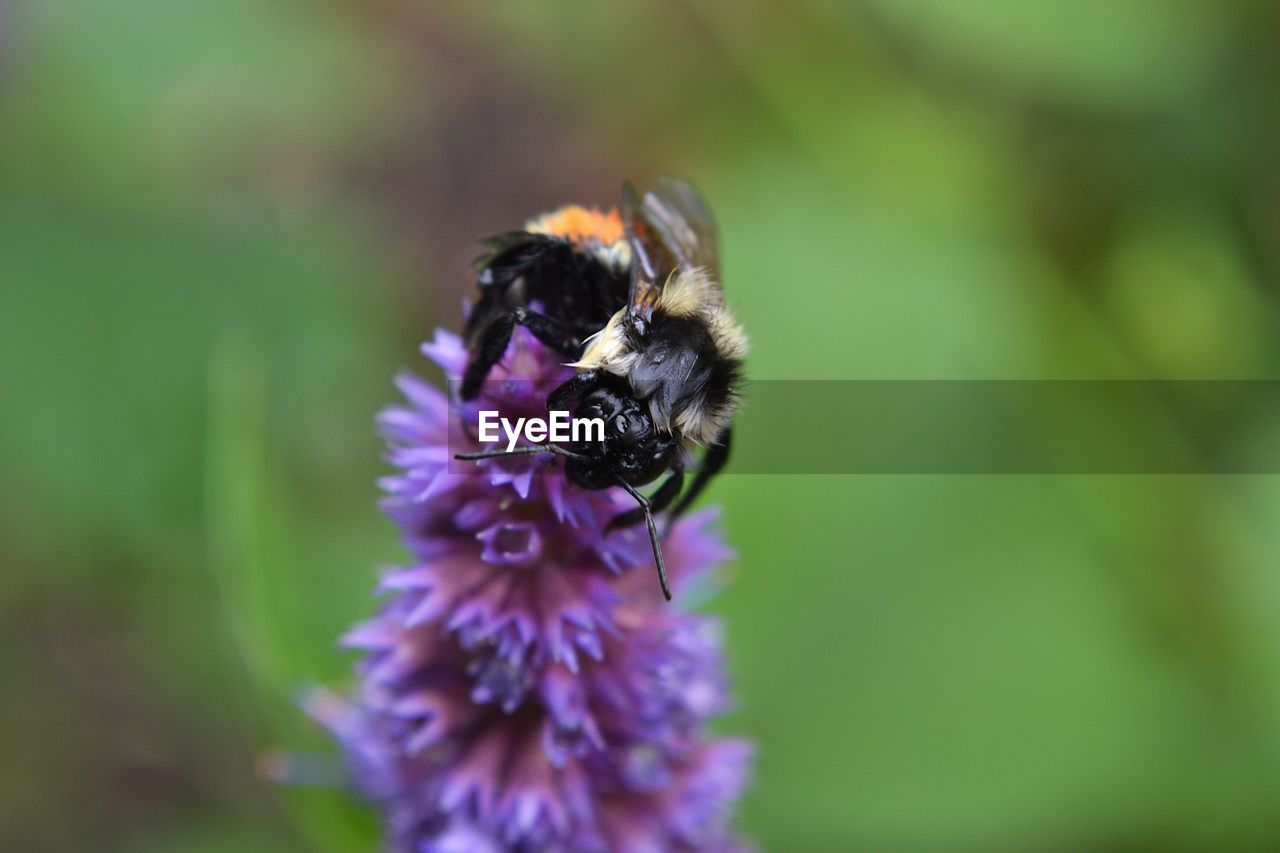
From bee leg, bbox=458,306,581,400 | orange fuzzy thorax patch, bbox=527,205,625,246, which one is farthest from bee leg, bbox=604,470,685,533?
orange fuzzy thorax patch, bbox=527,205,625,246

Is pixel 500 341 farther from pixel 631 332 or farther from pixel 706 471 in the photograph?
pixel 706 471

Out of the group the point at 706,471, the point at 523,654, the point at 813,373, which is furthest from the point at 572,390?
the point at 813,373

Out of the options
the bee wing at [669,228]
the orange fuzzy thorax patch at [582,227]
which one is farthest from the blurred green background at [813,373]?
the bee wing at [669,228]

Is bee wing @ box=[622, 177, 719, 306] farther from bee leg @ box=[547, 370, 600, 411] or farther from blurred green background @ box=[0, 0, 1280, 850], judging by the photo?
blurred green background @ box=[0, 0, 1280, 850]

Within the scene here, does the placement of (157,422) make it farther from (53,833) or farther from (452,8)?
(452,8)

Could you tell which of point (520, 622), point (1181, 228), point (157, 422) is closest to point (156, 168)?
point (157, 422)

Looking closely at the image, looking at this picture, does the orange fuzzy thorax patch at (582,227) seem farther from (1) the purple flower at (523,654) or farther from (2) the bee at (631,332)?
(1) the purple flower at (523,654)
